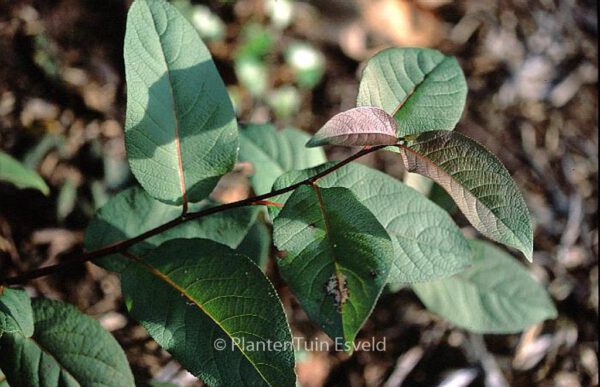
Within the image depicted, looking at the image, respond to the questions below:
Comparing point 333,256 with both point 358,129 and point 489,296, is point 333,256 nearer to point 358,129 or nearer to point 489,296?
point 358,129

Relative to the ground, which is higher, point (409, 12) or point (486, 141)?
point (409, 12)

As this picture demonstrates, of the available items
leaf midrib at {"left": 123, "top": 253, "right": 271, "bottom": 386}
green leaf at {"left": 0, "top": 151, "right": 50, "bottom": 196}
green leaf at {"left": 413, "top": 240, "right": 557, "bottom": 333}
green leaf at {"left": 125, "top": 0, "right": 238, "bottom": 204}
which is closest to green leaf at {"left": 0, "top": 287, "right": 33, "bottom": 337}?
leaf midrib at {"left": 123, "top": 253, "right": 271, "bottom": 386}

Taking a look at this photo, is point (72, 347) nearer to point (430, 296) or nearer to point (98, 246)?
point (98, 246)

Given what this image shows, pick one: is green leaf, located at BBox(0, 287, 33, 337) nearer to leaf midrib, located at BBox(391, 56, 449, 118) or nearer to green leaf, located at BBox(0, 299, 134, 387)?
green leaf, located at BBox(0, 299, 134, 387)

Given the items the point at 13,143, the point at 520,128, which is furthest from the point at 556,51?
the point at 13,143

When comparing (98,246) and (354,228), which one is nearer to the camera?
(354,228)

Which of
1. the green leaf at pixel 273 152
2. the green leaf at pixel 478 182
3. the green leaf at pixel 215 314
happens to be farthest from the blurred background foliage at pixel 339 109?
the green leaf at pixel 478 182

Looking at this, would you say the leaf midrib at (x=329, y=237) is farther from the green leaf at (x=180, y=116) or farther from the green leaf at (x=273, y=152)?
the green leaf at (x=273, y=152)
